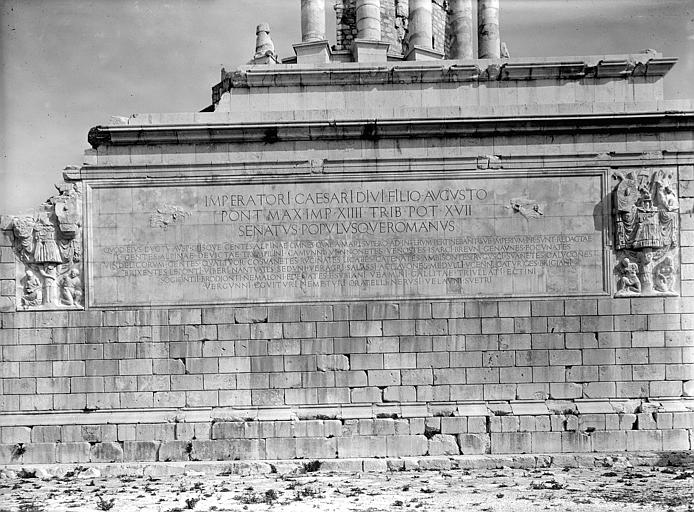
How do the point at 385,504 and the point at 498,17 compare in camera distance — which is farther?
the point at 498,17

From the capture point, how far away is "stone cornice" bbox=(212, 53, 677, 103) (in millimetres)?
14656

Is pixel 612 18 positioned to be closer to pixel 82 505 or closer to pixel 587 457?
pixel 587 457

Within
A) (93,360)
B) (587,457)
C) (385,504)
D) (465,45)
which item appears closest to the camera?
(385,504)

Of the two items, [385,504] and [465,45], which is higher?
[465,45]

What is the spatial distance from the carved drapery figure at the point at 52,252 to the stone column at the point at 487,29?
12.1m

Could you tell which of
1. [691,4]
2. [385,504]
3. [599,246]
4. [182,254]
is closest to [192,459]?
[182,254]

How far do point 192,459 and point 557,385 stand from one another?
6.15 meters

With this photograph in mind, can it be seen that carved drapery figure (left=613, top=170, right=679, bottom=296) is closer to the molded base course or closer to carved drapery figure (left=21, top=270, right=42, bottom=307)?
the molded base course

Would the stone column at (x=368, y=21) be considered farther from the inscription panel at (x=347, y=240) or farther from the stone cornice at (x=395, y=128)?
the inscription panel at (x=347, y=240)

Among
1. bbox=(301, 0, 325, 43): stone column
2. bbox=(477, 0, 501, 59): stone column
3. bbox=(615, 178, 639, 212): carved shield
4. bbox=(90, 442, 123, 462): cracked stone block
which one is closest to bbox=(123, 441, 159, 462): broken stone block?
bbox=(90, 442, 123, 462): cracked stone block

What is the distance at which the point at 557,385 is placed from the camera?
13617 millimetres

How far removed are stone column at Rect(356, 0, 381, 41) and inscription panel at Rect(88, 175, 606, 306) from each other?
504 cm

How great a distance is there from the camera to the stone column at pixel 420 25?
18.0 meters

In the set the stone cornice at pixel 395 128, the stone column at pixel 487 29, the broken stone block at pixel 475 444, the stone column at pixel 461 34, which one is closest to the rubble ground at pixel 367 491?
the broken stone block at pixel 475 444
